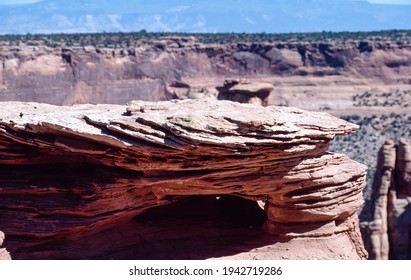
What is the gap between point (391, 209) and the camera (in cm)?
2062

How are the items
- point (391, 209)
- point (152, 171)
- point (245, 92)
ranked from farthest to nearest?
point (245, 92) → point (391, 209) → point (152, 171)

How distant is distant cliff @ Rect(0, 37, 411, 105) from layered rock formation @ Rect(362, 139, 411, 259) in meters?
44.4

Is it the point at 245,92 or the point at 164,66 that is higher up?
the point at 164,66

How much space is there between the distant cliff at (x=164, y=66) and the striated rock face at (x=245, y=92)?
25.0 metres

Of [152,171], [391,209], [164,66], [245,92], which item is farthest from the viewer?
[164,66]

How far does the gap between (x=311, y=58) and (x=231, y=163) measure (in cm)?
6878

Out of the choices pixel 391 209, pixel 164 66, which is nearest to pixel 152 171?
pixel 391 209

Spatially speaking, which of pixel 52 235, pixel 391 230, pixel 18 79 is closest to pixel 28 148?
pixel 52 235

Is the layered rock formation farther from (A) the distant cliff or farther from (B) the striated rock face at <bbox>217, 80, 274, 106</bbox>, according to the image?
(A) the distant cliff

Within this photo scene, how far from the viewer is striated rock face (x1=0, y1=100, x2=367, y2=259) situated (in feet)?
35.8

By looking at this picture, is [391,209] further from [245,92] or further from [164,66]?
[164,66]

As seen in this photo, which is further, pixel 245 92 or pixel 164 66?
pixel 164 66

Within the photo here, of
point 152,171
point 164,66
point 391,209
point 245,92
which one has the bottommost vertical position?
point 391,209

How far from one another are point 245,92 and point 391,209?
19.2 m
